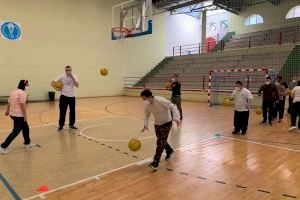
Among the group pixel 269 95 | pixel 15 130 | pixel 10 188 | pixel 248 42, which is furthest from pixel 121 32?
pixel 248 42

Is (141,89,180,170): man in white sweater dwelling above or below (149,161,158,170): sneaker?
above

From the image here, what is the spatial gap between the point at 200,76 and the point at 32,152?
16222 millimetres

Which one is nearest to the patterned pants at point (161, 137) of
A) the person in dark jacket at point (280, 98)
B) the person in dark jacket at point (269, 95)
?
the person in dark jacket at point (269, 95)

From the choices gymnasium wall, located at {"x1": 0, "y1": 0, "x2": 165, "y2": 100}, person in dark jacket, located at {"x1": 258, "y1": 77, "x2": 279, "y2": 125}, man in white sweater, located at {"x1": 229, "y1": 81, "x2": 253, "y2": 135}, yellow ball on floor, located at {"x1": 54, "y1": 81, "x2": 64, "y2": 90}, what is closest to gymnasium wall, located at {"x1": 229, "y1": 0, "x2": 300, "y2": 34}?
gymnasium wall, located at {"x1": 0, "y1": 0, "x2": 165, "y2": 100}

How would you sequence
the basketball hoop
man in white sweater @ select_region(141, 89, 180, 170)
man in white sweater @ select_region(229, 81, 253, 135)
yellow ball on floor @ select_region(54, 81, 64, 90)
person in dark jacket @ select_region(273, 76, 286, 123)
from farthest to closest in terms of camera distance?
the basketball hoop → person in dark jacket @ select_region(273, 76, 286, 123) → yellow ball on floor @ select_region(54, 81, 64, 90) → man in white sweater @ select_region(229, 81, 253, 135) → man in white sweater @ select_region(141, 89, 180, 170)

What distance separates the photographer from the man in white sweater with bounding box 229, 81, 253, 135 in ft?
24.5

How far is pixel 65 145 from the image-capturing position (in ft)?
20.6

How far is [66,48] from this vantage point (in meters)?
18.6

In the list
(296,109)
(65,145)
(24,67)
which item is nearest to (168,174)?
(65,145)

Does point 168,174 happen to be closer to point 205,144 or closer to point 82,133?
point 205,144

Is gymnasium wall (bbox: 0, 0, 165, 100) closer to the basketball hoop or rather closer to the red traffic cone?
the basketball hoop

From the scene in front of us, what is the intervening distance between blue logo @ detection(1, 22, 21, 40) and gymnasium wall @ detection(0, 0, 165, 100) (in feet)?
0.98

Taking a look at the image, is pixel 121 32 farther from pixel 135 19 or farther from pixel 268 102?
pixel 268 102

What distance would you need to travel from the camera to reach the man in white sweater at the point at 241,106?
7.47m
